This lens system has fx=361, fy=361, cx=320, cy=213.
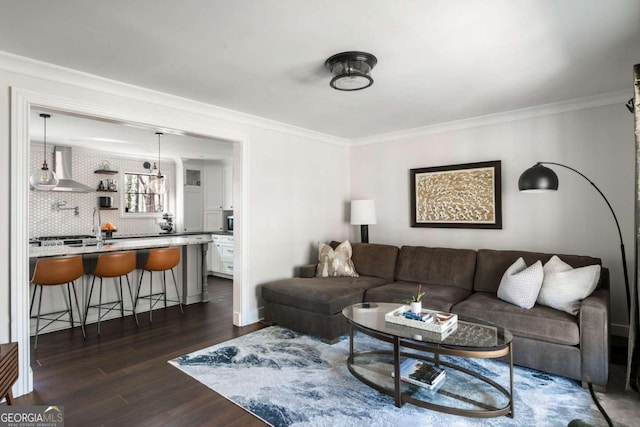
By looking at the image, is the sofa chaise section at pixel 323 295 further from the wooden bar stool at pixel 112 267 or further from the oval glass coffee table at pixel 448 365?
the wooden bar stool at pixel 112 267

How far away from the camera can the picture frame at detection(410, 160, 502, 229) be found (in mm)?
Result: 4266

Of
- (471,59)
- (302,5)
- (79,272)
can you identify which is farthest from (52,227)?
(471,59)

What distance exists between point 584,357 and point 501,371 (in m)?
0.59

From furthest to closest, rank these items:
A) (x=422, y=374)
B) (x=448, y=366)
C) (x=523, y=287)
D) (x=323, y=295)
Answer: (x=323, y=295) < (x=523, y=287) < (x=448, y=366) < (x=422, y=374)

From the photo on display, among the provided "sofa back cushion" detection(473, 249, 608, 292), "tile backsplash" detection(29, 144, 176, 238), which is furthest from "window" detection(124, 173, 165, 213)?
"sofa back cushion" detection(473, 249, 608, 292)

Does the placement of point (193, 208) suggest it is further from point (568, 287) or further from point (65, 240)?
Answer: point (568, 287)

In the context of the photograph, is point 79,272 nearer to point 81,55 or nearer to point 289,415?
point 81,55

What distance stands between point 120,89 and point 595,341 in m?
4.29

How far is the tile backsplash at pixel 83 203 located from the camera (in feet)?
20.2

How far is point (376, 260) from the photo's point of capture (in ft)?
15.1

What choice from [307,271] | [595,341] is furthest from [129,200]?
[595,341]

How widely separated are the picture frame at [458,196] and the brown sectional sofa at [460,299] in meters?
0.53

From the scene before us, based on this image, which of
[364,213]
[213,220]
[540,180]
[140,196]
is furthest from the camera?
[213,220]

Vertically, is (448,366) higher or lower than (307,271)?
lower
